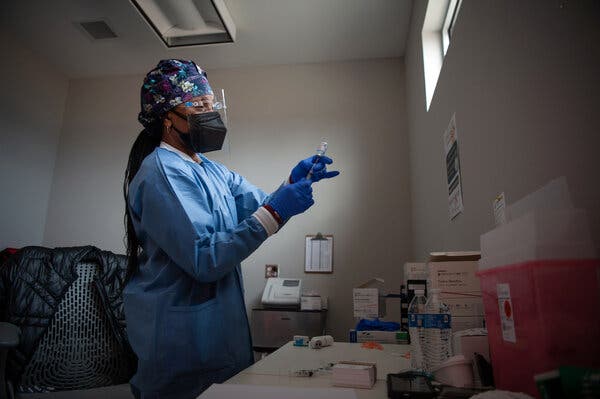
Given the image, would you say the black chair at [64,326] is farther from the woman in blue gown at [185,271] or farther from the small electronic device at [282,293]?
the small electronic device at [282,293]

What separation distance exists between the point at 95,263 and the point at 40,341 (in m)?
0.34

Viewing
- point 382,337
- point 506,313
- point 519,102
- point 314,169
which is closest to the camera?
point 506,313

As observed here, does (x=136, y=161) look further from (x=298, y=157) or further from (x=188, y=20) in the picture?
(x=298, y=157)

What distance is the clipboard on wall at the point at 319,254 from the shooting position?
118 inches

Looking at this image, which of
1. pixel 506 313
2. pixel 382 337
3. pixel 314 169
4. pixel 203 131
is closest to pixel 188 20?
pixel 203 131

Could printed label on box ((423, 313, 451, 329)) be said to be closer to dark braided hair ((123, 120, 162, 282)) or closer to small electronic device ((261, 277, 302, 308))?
dark braided hair ((123, 120, 162, 282))

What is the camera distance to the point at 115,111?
3650 mm

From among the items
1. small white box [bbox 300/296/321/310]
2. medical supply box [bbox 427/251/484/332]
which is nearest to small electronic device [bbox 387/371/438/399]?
medical supply box [bbox 427/251/484/332]

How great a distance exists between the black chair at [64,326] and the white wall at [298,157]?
154 centimetres

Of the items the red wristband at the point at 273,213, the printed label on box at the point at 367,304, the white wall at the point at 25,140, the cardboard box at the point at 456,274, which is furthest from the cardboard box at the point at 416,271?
the white wall at the point at 25,140

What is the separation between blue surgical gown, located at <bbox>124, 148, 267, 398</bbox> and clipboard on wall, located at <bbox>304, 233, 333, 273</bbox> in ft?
6.09

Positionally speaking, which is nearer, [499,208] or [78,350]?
[499,208]

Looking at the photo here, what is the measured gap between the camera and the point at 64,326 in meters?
1.49

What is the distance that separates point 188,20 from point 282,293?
6.74 feet
